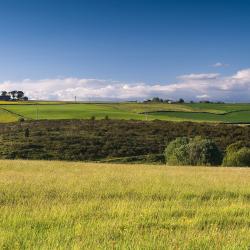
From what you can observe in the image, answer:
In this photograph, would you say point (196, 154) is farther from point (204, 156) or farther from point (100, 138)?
point (100, 138)

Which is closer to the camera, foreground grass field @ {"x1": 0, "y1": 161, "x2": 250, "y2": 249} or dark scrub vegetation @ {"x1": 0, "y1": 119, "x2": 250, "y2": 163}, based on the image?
foreground grass field @ {"x1": 0, "y1": 161, "x2": 250, "y2": 249}

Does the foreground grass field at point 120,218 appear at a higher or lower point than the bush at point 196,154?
higher

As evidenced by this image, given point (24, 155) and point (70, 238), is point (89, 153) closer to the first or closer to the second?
point (24, 155)

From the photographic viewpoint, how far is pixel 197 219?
10.6 m

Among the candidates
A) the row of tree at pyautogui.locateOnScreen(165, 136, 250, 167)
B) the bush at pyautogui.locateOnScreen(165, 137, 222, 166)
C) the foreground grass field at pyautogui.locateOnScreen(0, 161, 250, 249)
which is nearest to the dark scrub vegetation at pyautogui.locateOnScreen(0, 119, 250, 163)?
the bush at pyautogui.locateOnScreen(165, 137, 222, 166)

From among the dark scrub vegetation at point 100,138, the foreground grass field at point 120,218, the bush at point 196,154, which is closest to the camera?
the foreground grass field at point 120,218

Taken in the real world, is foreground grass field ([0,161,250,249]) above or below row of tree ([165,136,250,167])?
above

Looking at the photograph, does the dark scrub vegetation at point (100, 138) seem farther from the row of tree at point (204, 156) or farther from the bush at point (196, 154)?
the row of tree at point (204, 156)

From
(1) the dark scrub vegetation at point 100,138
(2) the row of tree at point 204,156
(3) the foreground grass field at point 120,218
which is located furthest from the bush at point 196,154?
(3) the foreground grass field at point 120,218

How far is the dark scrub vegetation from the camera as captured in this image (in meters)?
76.6

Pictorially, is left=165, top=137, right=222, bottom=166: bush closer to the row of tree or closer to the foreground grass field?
the row of tree

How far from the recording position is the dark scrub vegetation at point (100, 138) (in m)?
76.6

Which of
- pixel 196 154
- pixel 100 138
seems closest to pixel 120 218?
pixel 196 154

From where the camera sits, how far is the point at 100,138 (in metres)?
90.2
